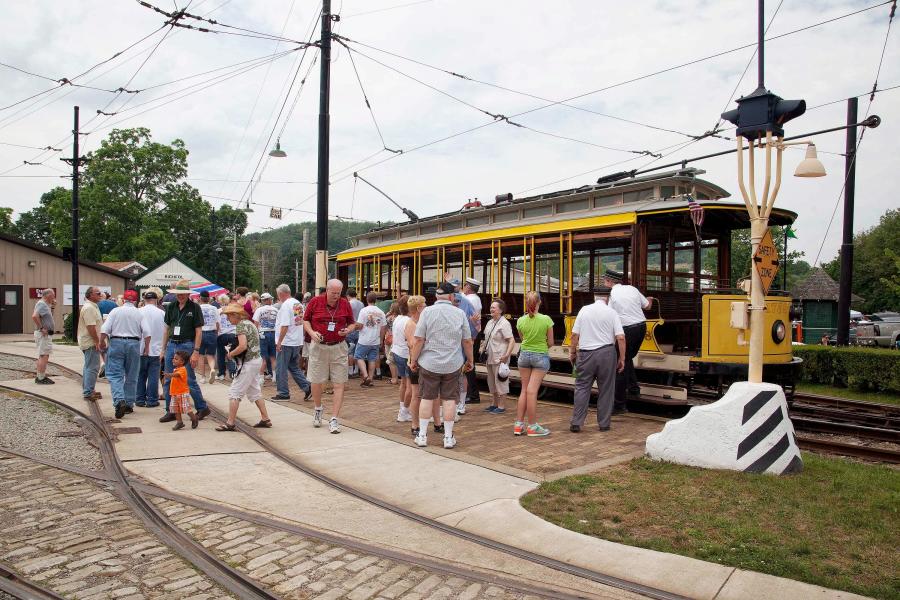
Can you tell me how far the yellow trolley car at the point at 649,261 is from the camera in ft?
29.7

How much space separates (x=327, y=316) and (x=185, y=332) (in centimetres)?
208

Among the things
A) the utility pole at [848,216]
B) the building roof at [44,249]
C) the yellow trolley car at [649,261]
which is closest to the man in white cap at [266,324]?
the yellow trolley car at [649,261]

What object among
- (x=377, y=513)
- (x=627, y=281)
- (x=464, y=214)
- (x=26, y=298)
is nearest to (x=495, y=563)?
(x=377, y=513)

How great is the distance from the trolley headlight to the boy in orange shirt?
7.63 m

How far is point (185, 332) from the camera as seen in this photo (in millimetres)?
8453

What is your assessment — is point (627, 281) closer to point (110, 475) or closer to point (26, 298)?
point (110, 475)

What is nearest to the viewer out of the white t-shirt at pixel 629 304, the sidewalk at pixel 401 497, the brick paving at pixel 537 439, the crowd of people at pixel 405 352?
the sidewalk at pixel 401 497

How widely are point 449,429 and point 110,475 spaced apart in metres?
3.12

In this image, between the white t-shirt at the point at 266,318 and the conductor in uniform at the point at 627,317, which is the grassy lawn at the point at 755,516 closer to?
the conductor in uniform at the point at 627,317

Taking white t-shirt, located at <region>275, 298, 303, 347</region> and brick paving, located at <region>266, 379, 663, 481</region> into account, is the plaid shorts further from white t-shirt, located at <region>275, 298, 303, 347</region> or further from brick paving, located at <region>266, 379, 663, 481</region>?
white t-shirt, located at <region>275, 298, 303, 347</region>

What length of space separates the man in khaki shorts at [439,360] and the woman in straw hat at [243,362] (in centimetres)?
210

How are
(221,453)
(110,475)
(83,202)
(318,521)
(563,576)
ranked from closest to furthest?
(563,576), (318,521), (110,475), (221,453), (83,202)

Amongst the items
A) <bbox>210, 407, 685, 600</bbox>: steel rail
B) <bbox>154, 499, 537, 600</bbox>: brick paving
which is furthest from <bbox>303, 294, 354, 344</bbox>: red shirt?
<bbox>154, 499, 537, 600</bbox>: brick paving

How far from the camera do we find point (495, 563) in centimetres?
400
